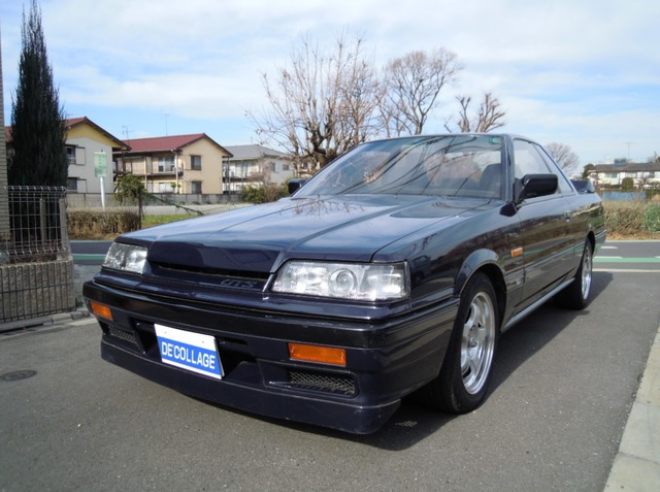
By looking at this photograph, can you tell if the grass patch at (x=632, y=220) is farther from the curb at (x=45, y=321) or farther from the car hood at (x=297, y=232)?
the curb at (x=45, y=321)

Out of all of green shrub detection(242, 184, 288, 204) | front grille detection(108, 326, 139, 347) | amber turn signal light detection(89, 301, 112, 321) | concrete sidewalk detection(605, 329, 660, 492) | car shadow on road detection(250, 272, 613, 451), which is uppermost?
green shrub detection(242, 184, 288, 204)

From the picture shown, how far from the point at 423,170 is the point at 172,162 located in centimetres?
5386

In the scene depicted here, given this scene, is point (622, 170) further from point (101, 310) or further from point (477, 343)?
point (101, 310)

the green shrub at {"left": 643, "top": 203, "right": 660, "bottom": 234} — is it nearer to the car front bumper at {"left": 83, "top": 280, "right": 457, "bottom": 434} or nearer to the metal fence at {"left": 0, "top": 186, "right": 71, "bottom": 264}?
the car front bumper at {"left": 83, "top": 280, "right": 457, "bottom": 434}

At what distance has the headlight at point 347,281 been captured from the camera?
1982 mm

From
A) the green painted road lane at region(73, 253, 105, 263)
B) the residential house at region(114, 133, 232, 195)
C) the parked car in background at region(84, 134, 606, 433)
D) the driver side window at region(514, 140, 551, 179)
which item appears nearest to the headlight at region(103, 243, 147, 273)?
the parked car in background at region(84, 134, 606, 433)

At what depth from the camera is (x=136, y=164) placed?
54531 millimetres

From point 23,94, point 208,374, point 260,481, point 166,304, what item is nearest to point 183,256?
point 166,304

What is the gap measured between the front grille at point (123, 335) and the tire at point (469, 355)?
1.48m

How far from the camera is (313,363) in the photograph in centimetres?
198

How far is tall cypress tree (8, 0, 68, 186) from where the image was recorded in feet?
25.7

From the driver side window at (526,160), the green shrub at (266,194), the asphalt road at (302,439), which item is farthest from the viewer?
the green shrub at (266,194)

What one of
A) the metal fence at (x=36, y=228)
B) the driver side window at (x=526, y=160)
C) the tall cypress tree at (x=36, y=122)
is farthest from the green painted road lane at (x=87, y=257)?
the driver side window at (x=526, y=160)

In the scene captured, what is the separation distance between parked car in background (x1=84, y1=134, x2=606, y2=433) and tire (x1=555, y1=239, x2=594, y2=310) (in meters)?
1.67
